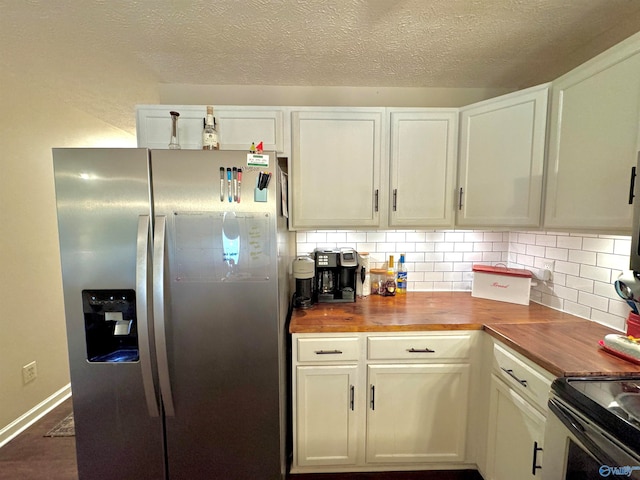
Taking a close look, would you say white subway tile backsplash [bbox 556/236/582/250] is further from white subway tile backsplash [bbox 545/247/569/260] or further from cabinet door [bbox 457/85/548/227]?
cabinet door [bbox 457/85/548/227]

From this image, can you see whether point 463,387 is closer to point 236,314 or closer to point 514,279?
point 514,279

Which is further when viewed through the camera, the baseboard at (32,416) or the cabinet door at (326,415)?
the baseboard at (32,416)

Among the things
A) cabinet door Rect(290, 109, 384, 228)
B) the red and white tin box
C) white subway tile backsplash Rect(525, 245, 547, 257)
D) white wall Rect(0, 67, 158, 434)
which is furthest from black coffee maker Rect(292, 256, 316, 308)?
white wall Rect(0, 67, 158, 434)

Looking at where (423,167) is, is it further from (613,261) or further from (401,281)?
(613,261)

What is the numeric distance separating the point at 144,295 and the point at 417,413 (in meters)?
1.54

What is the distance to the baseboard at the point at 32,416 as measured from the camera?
1748mm

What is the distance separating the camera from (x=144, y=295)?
1114mm

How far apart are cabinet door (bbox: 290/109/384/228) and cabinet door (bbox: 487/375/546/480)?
3.72ft

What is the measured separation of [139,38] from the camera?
131cm

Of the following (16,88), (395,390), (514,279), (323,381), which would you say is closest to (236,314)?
(323,381)

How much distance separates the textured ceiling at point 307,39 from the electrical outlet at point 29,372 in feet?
6.74

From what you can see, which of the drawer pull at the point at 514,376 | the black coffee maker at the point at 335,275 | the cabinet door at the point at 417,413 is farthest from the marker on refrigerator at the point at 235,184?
the drawer pull at the point at 514,376

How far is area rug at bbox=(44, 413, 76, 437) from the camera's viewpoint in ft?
5.93

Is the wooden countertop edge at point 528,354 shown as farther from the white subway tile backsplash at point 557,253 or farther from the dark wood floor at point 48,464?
the dark wood floor at point 48,464
